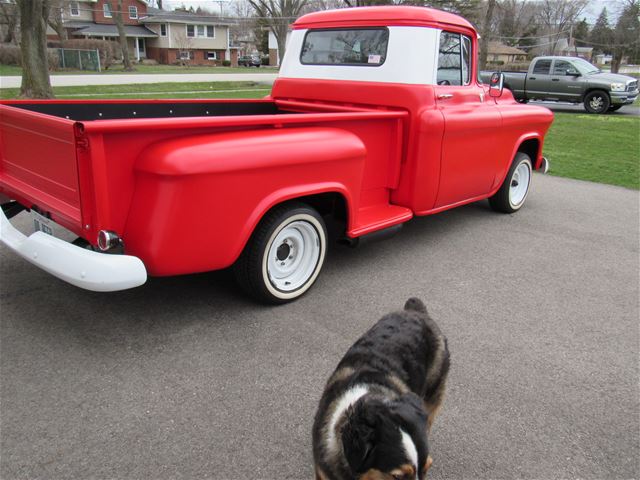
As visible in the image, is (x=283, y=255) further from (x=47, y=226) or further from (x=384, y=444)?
(x=384, y=444)

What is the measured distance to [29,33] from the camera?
44.7 ft

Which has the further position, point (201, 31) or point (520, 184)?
point (201, 31)

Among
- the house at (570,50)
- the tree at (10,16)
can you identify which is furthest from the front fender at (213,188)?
the house at (570,50)

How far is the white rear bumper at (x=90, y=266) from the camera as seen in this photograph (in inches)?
109

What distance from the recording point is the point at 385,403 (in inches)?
66.6

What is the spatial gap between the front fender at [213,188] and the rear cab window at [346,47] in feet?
5.45

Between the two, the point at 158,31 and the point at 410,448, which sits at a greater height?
the point at 158,31

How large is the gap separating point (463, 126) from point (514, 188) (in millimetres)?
2102

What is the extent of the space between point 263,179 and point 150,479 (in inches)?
71.6

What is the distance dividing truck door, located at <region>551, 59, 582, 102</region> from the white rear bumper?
17783 millimetres

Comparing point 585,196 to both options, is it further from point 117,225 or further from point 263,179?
point 117,225

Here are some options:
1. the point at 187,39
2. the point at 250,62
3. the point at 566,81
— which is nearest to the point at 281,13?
the point at 566,81

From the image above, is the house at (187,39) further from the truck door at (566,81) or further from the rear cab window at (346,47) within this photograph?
the rear cab window at (346,47)

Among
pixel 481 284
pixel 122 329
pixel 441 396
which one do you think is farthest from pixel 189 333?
pixel 481 284
